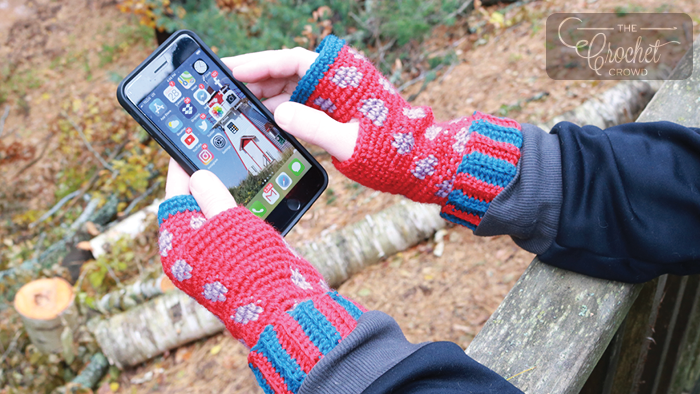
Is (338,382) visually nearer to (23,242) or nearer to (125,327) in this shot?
(125,327)

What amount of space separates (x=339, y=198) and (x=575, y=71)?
2049 mm

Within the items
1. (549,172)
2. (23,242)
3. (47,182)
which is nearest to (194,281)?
(549,172)

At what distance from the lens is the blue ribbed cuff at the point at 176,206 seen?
130 cm

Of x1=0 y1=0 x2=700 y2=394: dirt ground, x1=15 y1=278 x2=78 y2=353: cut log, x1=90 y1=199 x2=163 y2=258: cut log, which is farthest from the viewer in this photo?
x1=90 y1=199 x2=163 y2=258: cut log

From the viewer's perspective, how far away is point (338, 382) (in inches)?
37.1

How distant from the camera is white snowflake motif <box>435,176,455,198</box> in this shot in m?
1.34

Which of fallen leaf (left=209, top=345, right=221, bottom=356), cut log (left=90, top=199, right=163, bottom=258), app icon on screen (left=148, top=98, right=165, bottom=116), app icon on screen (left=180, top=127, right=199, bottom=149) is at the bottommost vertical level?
fallen leaf (left=209, top=345, right=221, bottom=356)

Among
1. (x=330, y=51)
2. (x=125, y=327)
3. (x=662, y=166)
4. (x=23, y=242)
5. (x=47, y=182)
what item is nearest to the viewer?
(x=662, y=166)

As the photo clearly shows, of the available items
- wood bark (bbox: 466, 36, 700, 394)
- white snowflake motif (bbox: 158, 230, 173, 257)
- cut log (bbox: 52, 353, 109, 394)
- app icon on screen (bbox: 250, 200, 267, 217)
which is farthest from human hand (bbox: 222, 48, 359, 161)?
cut log (bbox: 52, 353, 109, 394)

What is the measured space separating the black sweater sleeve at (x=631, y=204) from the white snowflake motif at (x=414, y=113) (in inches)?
17.0

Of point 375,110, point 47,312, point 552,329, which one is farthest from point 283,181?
point 47,312

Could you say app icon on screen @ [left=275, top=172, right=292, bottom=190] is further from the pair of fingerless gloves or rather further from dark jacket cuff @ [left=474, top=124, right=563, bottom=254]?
dark jacket cuff @ [left=474, top=124, right=563, bottom=254]

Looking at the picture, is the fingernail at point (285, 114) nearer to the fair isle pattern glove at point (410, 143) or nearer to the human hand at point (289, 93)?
the human hand at point (289, 93)

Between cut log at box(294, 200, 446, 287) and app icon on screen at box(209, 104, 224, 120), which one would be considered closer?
app icon on screen at box(209, 104, 224, 120)
